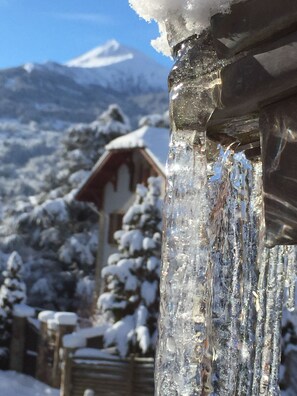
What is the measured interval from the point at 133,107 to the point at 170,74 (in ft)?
269

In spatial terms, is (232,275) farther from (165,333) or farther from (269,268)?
(165,333)

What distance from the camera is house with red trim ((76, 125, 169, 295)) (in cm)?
1376

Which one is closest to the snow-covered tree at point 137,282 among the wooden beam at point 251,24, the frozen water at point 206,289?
the frozen water at point 206,289

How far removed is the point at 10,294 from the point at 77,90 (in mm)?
74713

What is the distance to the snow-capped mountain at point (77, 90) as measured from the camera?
75625mm

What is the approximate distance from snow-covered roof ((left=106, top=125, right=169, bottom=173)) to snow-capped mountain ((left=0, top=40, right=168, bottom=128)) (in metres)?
55.3

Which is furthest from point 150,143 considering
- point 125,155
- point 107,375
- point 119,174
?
point 107,375

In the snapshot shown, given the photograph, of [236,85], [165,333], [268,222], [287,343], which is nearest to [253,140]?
[236,85]

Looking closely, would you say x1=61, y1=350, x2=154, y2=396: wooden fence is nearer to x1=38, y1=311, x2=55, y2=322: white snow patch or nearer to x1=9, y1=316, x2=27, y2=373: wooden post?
x1=38, y1=311, x2=55, y2=322: white snow patch

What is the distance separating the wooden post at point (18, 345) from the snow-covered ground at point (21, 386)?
203 millimetres

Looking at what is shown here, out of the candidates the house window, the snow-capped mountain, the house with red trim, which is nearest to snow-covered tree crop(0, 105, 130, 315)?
the house with red trim

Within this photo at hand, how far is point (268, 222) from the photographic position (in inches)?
54.5

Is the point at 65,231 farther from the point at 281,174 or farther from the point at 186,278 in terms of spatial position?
the point at 281,174

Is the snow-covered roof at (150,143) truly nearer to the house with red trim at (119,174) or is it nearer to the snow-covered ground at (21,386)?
the house with red trim at (119,174)
